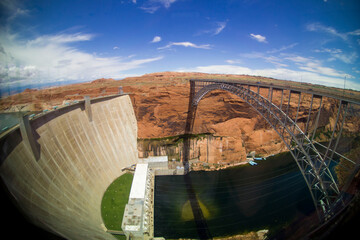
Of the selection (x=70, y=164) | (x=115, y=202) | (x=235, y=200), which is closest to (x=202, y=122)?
(x=235, y=200)

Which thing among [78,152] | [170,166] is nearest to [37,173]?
[78,152]

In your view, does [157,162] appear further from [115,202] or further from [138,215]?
[138,215]

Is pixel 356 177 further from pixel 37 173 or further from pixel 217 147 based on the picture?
pixel 217 147

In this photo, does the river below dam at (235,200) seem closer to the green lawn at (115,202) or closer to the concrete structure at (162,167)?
the concrete structure at (162,167)

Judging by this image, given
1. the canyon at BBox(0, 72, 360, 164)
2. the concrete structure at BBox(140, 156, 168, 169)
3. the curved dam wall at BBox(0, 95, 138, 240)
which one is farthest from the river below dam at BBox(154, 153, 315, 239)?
the curved dam wall at BBox(0, 95, 138, 240)

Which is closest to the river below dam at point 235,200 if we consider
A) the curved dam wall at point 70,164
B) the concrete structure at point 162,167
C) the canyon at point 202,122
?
the concrete structure at point 162,167

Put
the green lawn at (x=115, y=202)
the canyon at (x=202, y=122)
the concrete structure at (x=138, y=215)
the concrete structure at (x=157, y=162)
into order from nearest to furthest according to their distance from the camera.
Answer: the concrete structure at (x=138, y=215) → the green lawn at (x=115, y=202) → the concrete structure at (x=157, y=162) → the canyon at (x=202, y=122)
